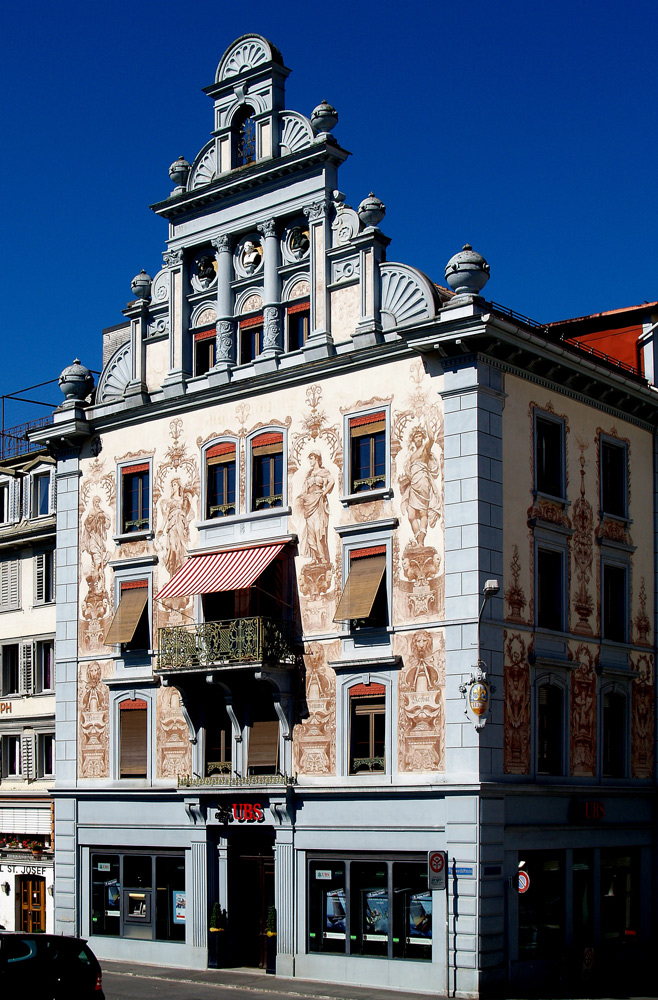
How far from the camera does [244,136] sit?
4294 cm

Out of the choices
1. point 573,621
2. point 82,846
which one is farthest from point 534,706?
point 82,846

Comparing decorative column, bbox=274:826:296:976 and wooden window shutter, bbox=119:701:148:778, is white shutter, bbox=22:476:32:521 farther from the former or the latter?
decorative column, bbox=274:826:296:976

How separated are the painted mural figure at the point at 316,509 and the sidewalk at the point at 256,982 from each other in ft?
35.5

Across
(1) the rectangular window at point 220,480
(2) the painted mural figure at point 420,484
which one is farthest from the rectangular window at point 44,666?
(2) the painted mural figure at point 420,484

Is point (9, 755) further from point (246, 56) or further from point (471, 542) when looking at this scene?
point (246, 56)

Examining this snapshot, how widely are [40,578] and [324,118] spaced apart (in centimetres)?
2015

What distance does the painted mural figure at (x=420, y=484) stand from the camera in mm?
36375

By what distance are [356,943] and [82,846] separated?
1089cm

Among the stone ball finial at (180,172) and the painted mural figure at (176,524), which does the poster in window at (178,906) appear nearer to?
the painted mural figure at (176,524)

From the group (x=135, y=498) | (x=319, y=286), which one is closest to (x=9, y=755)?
(x=135, y=498)

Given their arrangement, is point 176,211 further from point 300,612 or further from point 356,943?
point 356,943

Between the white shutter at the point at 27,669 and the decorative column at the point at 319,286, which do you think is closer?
the decorative column at the point at 319,286

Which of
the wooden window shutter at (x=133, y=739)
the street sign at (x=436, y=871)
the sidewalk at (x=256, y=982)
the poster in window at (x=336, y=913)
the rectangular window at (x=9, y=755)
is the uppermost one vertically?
the wooden window shutter at (x=133, y=739)

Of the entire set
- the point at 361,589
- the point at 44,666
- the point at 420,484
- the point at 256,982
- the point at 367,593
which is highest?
the point at 420,484
